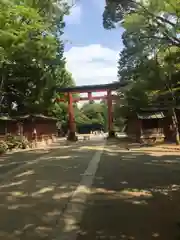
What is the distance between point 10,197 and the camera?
9523mm

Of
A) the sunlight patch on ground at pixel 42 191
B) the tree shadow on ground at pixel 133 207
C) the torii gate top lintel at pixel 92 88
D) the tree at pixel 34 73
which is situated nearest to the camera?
the tree shadow on ground at pixel 133 207

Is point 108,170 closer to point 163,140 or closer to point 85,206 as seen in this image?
point 85,206

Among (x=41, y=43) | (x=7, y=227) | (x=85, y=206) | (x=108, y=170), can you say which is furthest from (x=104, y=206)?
(x=41, y=43)

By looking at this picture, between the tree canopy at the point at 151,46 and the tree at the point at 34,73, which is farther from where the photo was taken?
the tree at the point at 34,73

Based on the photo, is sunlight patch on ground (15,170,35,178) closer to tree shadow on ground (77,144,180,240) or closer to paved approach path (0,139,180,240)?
paved approach path (0,139,180,240)

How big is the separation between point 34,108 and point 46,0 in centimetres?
2410

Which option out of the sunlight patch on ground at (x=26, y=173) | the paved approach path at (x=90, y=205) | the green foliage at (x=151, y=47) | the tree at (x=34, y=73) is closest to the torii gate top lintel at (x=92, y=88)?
the tree at (x=34, y=73)

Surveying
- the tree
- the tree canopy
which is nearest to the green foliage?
the tree canopy

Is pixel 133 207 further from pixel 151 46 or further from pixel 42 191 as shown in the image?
pixel 151 46

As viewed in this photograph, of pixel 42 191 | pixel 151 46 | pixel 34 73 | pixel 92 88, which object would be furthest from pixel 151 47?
pixel 92 88

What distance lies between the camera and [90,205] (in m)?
8.52

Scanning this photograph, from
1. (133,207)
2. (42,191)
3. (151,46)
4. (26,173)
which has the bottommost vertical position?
(133,207)

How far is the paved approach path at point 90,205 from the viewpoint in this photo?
20.8 ft

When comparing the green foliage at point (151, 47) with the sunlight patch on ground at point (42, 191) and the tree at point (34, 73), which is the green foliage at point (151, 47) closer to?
the tree at point (34, 73)
